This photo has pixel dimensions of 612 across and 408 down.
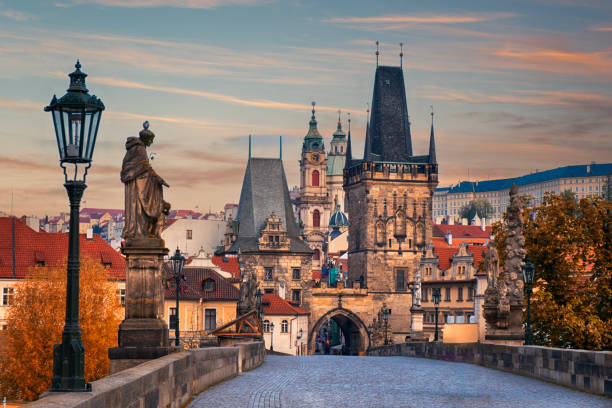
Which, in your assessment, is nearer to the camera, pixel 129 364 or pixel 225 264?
pixel 129 364

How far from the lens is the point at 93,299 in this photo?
Answer: 5312cm

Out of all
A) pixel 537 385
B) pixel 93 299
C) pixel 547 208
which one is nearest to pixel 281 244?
pixel 93 299

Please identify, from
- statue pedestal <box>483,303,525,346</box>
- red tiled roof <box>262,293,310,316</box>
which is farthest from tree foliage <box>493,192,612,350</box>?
red tiled roof <box>262,293,310,316</box>

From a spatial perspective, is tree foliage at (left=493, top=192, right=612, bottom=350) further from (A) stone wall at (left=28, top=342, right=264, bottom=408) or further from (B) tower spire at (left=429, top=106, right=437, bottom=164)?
(B) tower spire at (left=429, top=106, right=437, bottom=164)

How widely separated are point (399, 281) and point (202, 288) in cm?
3286

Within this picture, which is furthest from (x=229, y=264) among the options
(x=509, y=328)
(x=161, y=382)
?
(x=161, y=382)

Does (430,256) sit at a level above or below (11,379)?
above

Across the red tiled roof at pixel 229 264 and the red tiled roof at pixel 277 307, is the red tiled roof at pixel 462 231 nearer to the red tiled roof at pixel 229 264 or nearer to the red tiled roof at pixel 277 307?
the red tiled roof at pixel 229 264

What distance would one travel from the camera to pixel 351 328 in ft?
365

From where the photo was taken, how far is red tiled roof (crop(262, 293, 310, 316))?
314ft

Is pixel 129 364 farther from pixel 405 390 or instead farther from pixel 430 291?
pixel 430 291

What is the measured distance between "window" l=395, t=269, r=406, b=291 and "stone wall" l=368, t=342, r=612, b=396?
79686mm

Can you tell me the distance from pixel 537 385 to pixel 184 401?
296 inches

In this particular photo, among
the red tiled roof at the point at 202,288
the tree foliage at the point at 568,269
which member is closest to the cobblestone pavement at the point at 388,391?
the tree foliage at the point at 568,269
